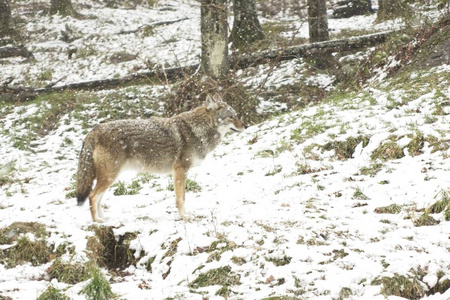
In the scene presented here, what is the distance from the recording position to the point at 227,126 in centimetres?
625

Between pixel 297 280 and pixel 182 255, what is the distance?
1.34 meters

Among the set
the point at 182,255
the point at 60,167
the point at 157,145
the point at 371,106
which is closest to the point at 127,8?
the point at 60,167

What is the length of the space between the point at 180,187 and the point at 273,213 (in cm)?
133

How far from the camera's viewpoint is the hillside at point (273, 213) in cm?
380

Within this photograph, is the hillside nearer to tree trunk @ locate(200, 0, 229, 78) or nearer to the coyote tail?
the coyote tail

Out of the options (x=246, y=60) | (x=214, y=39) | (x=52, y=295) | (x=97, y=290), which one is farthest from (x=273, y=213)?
(x=246, y=60)

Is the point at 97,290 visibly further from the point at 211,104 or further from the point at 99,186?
the point at 211,104

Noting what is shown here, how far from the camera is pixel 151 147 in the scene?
5.66 m

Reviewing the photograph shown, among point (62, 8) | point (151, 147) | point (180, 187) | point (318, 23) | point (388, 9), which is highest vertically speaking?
point (62, 8)

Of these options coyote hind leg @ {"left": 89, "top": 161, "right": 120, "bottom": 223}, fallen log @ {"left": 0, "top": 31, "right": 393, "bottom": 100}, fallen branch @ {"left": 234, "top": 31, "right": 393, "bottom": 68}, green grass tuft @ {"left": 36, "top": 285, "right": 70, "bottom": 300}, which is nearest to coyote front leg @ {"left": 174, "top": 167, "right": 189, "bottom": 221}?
coyote hind leg @ {"left": 89, "top": 161, "right": 120, "bottom": 223}

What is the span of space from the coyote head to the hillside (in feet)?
3.59

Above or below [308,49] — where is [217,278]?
below

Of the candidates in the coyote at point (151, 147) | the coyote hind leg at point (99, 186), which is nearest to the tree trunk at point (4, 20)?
the coyote at point (151, 147)

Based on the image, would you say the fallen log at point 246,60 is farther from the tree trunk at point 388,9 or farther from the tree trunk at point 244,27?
the tree trunk at point 388,9
